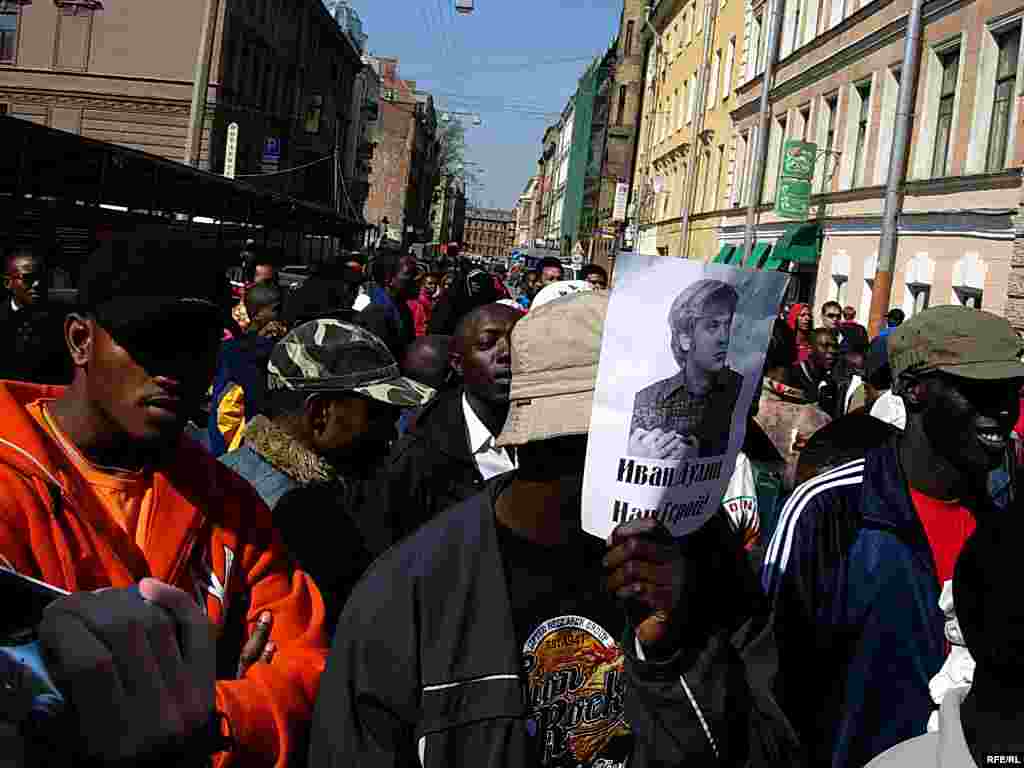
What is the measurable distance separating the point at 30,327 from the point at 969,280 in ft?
50.4

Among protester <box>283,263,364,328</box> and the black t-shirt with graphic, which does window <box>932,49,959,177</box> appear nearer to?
protester <box>283,263,364,328</box>

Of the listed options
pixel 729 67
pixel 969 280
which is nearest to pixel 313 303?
pixel 969 280

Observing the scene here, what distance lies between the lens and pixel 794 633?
3145 mm

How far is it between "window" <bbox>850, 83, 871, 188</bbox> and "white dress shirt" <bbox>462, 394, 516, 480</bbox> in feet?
73.6

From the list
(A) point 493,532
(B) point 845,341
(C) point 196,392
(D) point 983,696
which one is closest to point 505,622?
(A) point 493,532

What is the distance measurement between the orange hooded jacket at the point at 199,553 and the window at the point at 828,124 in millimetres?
26400

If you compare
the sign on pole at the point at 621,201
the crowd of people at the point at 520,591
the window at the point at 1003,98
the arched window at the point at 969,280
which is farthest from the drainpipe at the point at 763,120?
the sign on pole at the point at 621,201

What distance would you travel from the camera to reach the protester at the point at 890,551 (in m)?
3.07

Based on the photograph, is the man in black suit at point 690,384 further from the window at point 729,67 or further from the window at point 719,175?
the window at point 729,67

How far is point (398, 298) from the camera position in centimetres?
1095

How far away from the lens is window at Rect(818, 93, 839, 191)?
1089 inches

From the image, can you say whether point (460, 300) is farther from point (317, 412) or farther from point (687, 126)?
point (687, 126)

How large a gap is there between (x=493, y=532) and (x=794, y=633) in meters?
1.15

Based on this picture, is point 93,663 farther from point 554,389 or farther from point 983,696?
point 554,389
